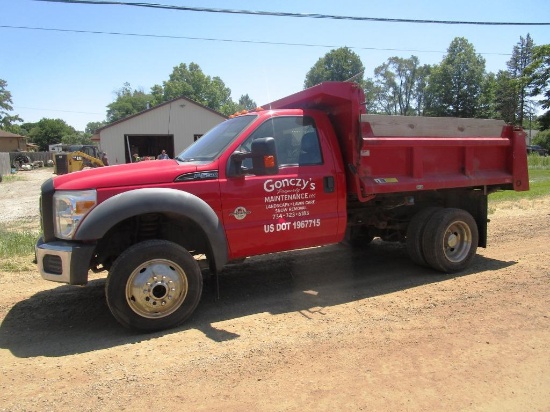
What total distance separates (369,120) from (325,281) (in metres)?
2.12

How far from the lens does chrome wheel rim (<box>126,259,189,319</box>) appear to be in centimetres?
416

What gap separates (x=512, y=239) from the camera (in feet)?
26.3

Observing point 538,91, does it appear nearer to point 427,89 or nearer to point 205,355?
point 427,89

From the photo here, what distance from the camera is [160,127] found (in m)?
29.8

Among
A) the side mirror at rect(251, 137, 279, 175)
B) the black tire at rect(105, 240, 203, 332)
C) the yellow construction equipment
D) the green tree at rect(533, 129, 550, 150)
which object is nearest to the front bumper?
the black tire at rect(105, 240, 203, 332)

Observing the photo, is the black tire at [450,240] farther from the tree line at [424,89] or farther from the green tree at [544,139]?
the green tree at [544,139]

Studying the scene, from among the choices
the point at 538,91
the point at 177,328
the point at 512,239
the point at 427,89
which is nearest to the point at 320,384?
the point at 177,328

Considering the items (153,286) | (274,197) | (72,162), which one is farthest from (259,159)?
(72,162)

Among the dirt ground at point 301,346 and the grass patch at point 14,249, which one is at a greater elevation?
the grass patch at point 14,249

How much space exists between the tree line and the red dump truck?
143 feet

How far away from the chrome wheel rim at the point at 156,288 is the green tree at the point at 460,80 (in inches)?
2677

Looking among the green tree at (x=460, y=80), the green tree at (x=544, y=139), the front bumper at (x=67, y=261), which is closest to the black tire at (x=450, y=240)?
the front bumper at (x=67, y=261)

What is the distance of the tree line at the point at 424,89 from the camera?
63.8m

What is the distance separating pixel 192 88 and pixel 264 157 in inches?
3205
